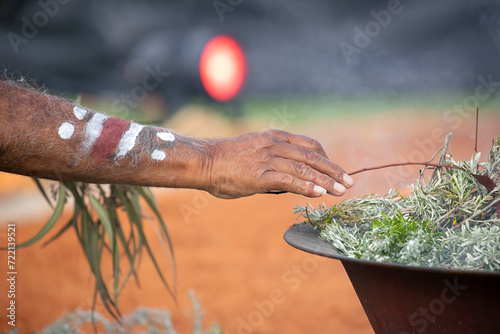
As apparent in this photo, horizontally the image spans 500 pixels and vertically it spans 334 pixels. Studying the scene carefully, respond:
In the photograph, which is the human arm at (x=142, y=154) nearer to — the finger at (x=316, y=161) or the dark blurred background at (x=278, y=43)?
the finger at (x=316, y=161)

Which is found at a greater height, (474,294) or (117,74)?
(474,294)

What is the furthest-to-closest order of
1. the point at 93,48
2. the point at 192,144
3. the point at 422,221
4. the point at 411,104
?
1. the point at 411,104
2. the point at 93,48
3. the point at 192,144
4. the point at 422,221

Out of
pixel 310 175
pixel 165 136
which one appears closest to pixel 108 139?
pixel 165 136

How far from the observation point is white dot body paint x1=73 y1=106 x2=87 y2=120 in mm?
1384

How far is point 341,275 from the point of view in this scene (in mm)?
4887

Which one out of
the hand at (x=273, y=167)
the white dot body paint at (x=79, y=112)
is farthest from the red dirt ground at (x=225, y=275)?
the white dot body paint at (x=79, y=112)

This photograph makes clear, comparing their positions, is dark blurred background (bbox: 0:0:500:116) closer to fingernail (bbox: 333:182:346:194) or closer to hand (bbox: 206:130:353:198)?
hand (bbox: 206:130:353:198)

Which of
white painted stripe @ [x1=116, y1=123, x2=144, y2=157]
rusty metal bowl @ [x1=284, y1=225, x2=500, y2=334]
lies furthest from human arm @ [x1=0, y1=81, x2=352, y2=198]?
rusty metal bowl @ [x1=284, y1=225, x2=500, y2=334]

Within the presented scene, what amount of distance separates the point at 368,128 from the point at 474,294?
30.2 feet

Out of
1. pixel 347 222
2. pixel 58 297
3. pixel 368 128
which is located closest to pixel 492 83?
pixel 368 128

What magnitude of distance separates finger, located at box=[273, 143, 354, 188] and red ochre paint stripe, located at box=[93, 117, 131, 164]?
462 mm

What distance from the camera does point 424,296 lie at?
1023 millimetres

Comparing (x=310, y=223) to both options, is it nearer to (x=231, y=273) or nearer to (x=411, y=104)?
(x=231, y=273)

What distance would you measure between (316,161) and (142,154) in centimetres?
49
